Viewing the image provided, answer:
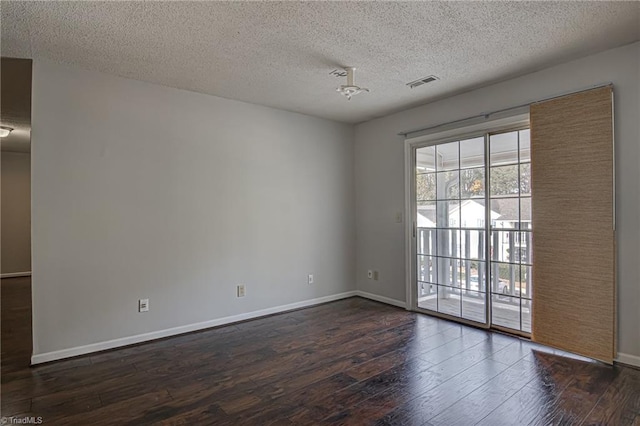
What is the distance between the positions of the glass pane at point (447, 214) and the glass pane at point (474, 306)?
0.80 m

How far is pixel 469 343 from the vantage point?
129 inches

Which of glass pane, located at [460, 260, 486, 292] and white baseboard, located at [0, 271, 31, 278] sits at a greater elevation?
glass pane, located at [460, 260, 486, 292]

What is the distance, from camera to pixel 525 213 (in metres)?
3.41

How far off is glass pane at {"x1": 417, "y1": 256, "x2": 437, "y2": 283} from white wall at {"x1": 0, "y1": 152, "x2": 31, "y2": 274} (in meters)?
7.73

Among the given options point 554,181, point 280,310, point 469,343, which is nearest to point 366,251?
point 280,310

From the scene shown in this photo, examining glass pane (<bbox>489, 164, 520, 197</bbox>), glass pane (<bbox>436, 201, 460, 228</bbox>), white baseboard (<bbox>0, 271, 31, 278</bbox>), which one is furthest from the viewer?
white baseboard (<bbox>0, 271, 31, 278</bbox>)

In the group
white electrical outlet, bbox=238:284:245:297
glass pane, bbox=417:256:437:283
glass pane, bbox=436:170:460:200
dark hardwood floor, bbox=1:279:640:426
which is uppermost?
glass pane, bbox=436:170:460:200

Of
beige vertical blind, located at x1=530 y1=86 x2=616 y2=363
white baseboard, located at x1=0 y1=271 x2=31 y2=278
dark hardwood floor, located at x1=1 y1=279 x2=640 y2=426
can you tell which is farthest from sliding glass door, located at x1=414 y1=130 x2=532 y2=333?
white baseboard, located at x1=0 y1=271 x2=31 y2=278

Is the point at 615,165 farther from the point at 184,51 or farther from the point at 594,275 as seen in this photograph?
the point at 184,51

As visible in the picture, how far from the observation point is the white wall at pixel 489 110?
272cm

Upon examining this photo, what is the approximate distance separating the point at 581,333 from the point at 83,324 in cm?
441

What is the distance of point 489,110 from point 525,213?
45.2 inches

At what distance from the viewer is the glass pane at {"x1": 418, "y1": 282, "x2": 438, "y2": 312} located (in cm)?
423

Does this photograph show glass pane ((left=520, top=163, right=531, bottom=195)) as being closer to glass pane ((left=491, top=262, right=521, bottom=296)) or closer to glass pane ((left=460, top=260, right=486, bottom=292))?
glass pane ((left=491, top=262, right=521, bottom=296))
